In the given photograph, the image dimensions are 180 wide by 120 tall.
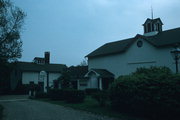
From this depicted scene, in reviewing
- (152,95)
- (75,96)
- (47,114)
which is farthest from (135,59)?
(47,114)

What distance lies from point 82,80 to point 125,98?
2214cm

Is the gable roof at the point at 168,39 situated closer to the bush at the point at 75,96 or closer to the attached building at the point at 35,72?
the bush at the point at 75,96

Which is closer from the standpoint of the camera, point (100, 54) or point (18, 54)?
point (18, 54)

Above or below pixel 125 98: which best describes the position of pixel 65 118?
below

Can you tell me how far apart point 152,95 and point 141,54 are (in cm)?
1843

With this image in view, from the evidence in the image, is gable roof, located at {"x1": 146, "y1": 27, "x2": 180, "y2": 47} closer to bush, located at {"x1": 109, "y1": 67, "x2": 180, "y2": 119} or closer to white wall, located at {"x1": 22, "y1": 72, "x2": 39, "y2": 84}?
bush, located at {"x1": 109, "y1": 67, "x2": 180, "y2": 119}

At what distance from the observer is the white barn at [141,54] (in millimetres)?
25922

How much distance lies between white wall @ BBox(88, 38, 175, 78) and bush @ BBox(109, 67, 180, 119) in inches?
575

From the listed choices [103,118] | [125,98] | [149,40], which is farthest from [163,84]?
[149,40]

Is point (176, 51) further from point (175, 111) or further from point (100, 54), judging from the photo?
point (100, 54)

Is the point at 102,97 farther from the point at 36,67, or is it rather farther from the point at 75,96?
the point at 36,67

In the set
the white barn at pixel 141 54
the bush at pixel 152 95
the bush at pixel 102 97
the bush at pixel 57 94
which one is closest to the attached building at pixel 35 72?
the white barn at pixel 141 54

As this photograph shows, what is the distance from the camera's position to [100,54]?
3444 centimetres

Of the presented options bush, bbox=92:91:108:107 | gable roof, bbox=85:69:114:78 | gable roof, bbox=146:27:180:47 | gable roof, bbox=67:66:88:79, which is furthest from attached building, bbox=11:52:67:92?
bush, bbox=92:91:108:107
